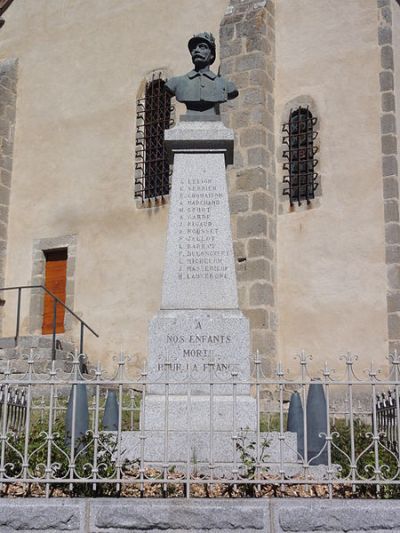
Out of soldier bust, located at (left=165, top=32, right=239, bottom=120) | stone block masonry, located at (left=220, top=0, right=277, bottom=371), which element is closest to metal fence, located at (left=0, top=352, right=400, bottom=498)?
soldier bust, located at (left=165, top=32, right=239, bottom=120)

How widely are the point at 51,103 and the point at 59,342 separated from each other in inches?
194

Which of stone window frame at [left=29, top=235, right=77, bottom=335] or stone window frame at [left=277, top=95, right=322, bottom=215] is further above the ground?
stone window frame at [left=277, top=95, right=322, bottom=215]

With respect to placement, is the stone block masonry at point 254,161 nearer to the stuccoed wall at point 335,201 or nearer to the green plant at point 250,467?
the stuccoed wall at point 335,201

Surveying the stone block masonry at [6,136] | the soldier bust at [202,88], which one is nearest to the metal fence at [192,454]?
Result: the soldier bust at [202,88]

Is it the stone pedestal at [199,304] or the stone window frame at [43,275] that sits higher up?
the stone window frame at [43,275]

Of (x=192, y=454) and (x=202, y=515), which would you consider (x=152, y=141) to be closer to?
(x=192, y=454)

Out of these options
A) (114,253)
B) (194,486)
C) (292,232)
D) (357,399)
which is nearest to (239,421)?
(194,486)

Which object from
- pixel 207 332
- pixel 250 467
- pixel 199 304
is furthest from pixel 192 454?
pixel 199 304

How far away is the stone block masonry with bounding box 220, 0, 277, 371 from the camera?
13047 millimetres

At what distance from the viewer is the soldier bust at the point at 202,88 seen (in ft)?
25.6

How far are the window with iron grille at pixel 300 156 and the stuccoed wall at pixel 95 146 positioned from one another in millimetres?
2256

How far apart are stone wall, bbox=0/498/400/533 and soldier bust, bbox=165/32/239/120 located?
384cm

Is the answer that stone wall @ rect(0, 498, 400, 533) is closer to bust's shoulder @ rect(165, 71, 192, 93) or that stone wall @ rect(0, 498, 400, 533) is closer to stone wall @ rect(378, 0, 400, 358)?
bust's shoulder @ rect(165, 71, 192, 93)

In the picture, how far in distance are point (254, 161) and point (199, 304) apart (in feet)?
21.8
